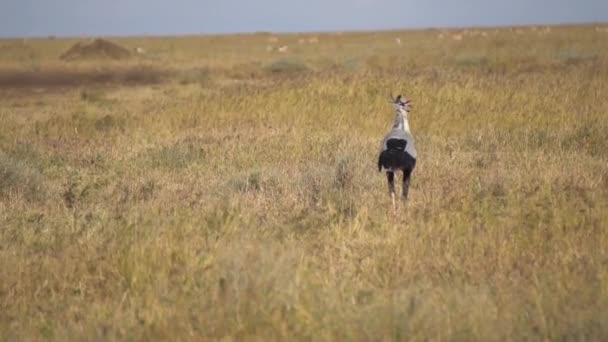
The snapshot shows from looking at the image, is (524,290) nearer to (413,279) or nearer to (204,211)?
(413,279)

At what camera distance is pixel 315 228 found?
6.39 metres

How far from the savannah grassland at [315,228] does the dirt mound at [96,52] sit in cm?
3058

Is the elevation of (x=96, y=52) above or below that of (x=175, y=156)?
below

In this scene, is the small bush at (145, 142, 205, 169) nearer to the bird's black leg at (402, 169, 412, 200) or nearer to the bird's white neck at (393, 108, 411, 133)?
the bird's white neck at (393, 108, 411, 133)

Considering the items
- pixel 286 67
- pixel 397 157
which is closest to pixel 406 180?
pixel 397 157

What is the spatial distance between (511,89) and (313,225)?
998 centimetres

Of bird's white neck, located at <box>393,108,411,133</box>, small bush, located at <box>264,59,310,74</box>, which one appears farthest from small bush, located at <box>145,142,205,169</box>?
small bush, located at <box>264,59,310,74</box>

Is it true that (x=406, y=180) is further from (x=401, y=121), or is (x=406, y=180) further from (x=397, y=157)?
(x=401, y=121)

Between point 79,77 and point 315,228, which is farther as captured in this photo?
point 79,77

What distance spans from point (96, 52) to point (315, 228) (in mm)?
40872

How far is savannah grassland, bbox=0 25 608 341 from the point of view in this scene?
4.05 meters

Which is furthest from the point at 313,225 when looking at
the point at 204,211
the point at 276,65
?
the point at 276,65

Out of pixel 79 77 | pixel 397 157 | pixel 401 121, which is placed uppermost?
pixel 401 121

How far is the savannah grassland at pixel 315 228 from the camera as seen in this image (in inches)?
159
